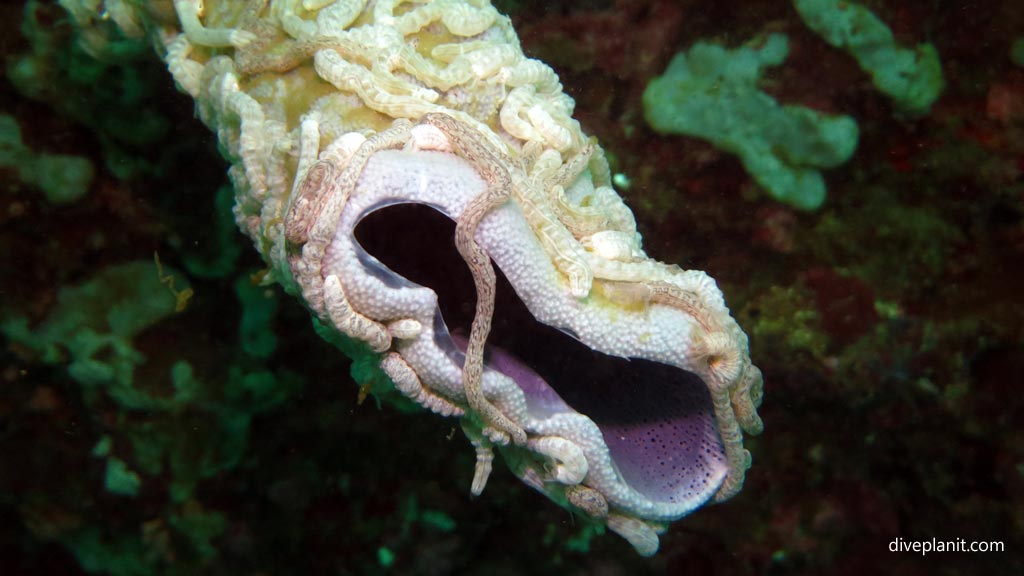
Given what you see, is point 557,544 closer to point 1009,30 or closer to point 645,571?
point 645,571

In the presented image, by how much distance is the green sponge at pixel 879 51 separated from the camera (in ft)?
8.15

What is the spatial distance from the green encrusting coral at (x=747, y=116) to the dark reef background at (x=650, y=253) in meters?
0.07

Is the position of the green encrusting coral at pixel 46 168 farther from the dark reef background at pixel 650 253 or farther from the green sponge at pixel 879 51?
the green sponge at pixel 879 51

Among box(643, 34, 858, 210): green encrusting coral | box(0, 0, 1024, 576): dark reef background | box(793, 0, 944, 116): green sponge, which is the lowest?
box(0, 0, 1024, 576): dark reef background

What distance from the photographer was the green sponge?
248 cm

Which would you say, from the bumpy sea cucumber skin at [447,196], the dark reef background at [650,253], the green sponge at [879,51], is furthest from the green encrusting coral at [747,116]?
the bumpy sea cucumber skin at [447,196]

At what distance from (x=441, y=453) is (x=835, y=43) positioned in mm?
3065

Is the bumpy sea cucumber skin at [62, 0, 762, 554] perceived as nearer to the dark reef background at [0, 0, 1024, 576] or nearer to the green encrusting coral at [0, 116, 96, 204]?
the dark reef background at [0, 0, 1024, 576]

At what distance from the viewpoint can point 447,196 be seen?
1401 millimetres

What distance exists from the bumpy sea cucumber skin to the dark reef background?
105 centimetres

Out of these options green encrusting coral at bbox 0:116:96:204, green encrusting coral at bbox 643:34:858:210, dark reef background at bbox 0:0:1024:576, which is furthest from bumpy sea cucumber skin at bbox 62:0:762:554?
green encrusting coral at bbox 0:116:96:204

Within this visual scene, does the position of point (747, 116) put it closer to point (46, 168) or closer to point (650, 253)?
point (650, 253)

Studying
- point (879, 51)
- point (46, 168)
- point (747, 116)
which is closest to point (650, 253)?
point (747, 116)

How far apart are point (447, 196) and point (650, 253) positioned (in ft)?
5.74
